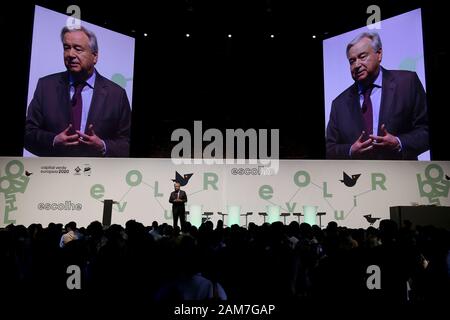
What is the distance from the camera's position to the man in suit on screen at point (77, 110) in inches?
412

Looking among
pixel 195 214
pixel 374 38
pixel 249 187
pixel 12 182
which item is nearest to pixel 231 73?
pixel 249 187

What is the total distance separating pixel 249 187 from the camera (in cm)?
1070

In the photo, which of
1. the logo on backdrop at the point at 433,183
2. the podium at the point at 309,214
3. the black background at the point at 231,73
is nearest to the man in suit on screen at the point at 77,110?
the black background at the point at 231,73

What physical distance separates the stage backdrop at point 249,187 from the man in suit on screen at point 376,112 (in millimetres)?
449

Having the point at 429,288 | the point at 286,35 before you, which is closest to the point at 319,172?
the point at 286,35

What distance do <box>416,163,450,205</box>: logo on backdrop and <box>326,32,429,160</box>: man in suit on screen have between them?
1.64 ft

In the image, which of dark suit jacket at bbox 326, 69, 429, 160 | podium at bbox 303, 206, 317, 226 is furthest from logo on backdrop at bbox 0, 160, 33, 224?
dark suit jacket at bbox 326, 69, 429, 160

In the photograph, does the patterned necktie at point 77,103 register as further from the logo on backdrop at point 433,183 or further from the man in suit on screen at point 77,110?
the logo on backdrop at point 433,183

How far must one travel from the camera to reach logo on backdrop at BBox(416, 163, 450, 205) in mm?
10625

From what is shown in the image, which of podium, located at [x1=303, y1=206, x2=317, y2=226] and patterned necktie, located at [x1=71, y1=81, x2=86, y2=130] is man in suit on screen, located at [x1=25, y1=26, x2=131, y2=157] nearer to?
patterned necktie, located at [x1=71, y1=81, x2=86, y2=130]

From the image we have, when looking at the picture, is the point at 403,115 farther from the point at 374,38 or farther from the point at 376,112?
the point at 374,38

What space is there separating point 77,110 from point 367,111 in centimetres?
734

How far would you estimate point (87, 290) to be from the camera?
8.54ft
